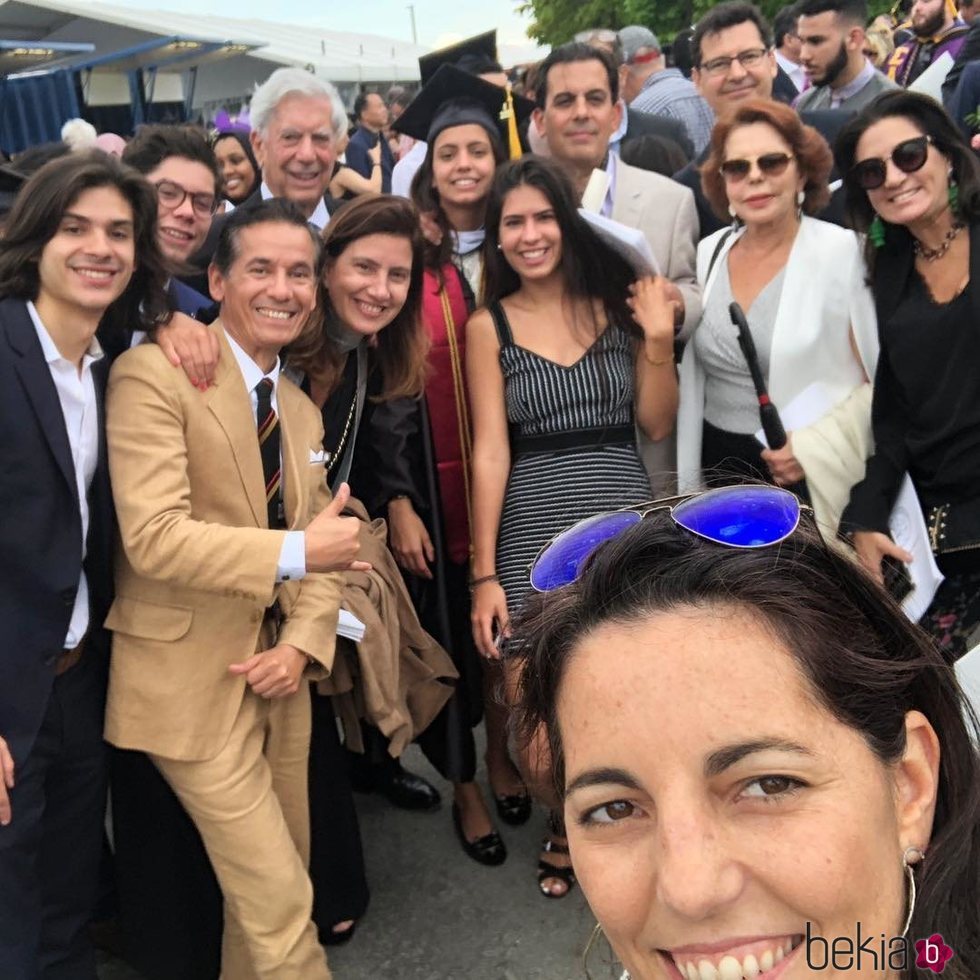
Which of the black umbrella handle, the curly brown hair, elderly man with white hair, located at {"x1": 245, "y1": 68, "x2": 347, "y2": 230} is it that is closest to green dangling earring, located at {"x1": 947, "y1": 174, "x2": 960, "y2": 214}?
the curly brown hair

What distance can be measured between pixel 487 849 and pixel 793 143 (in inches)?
99.8

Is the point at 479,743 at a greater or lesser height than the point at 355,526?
lesser

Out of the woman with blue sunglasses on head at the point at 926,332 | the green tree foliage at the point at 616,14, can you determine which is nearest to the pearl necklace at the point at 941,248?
the woman with blue sunglasses on head at the point at 926,332

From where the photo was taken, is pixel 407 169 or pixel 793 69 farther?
pixel 793 69

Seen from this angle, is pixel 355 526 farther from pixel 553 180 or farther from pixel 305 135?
pixel 305 135

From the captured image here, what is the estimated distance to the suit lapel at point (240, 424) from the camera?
2.44 metres

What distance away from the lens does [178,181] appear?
3.45 metres

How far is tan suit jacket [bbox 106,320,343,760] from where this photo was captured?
7.47 feet

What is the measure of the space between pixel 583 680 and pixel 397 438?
77.6 inches

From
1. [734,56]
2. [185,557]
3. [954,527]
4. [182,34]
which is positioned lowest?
[954,527]

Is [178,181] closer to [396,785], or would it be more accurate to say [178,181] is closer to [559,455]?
[559,455]

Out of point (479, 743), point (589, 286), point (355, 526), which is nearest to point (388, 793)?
point (479, 743)

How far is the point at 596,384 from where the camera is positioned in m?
3.10

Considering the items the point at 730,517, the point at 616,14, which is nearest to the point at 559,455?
the point at 730,517
